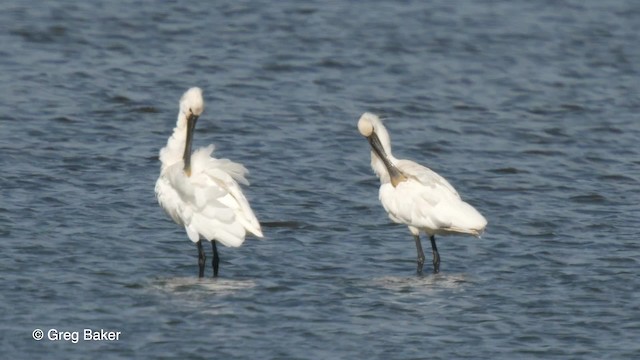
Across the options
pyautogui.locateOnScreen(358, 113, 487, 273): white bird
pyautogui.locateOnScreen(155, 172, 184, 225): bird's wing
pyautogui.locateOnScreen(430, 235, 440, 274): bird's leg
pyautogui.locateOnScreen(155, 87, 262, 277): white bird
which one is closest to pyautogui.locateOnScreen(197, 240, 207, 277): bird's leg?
pyautogui.locateOnScreen(155, 87, 262, 277): white bird

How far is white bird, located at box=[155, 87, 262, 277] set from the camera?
1109 cm

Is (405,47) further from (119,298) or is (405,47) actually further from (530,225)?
(119,298)

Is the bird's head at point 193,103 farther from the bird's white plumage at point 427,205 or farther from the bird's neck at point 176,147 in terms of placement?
the bird's white plumage at point 427,205

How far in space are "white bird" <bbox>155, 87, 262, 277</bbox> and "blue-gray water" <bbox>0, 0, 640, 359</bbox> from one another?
0.33 m

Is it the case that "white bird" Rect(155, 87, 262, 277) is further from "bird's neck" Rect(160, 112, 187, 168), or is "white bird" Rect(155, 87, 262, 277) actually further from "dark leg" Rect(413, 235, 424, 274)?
"dark leg" Rect(413, 235, 424, 274)

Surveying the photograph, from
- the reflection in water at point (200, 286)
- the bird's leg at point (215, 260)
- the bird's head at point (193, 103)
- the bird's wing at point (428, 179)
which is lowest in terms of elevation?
the reflection in water at point (200, 286)

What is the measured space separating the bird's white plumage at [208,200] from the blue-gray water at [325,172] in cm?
35

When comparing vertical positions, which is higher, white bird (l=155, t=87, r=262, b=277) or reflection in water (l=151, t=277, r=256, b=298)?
white bird (l=155, t=87, r=262, b=277)

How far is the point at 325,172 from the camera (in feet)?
47.9

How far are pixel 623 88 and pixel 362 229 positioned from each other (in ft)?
21.6

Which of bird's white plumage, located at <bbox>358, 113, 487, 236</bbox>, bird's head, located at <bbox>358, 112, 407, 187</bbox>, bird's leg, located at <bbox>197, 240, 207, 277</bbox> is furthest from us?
bird's head, located at <bbox>358, 112, 407, 187</bbox>

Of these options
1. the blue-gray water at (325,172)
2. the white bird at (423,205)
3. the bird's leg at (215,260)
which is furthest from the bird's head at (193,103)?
the white bird at (423,205)

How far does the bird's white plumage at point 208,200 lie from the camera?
11.1 meters

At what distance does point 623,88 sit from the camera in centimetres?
1845
